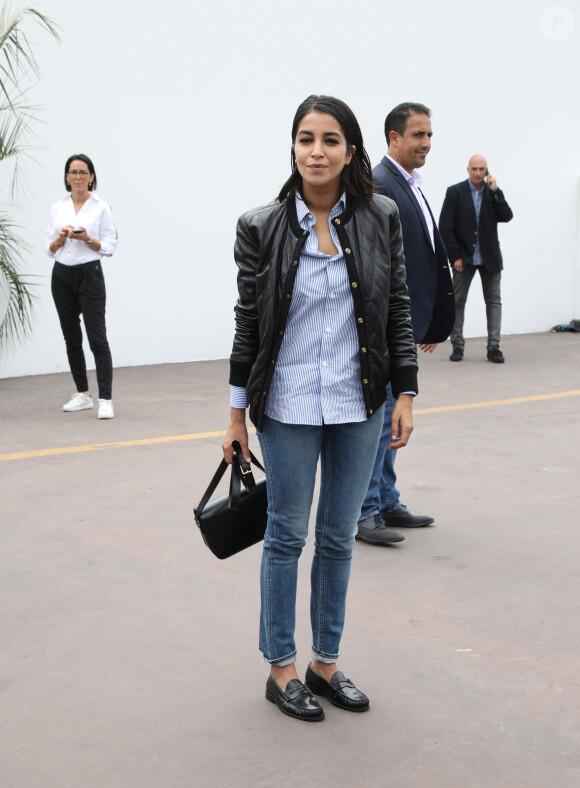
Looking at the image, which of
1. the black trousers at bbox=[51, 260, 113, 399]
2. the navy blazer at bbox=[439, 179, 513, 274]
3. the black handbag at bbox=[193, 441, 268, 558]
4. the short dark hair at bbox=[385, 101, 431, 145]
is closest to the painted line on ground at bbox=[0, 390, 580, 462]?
the black trousers at bbox=[51, 260, 113, 399]

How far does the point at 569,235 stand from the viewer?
12594 millimetres

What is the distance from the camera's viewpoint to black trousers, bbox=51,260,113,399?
718 centimetres

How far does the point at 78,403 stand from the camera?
7.51 meters

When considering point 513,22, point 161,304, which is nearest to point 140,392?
point 161,304

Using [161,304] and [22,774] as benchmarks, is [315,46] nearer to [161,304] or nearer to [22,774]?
[161,304]

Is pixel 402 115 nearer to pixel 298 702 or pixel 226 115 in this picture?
pixel 298 702

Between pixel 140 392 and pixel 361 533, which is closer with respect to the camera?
pixel 361 533

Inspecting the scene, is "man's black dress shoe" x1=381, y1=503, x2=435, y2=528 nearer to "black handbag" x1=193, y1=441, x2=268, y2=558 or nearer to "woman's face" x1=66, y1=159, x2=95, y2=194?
"black handbag" x1=193, y1=441, x2=268, y2=558

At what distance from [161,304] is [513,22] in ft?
17.8

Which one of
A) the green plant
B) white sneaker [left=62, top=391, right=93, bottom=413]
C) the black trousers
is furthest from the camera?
the green plant

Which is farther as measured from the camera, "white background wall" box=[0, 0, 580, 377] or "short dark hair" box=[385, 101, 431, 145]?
"white background wall" box=[0, 0, 580, 377]

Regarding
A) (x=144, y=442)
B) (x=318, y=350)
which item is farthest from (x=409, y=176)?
(x=144, y=442)

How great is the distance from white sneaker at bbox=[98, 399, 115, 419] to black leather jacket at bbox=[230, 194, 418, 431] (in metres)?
4.26

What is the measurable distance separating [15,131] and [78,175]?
190cm
